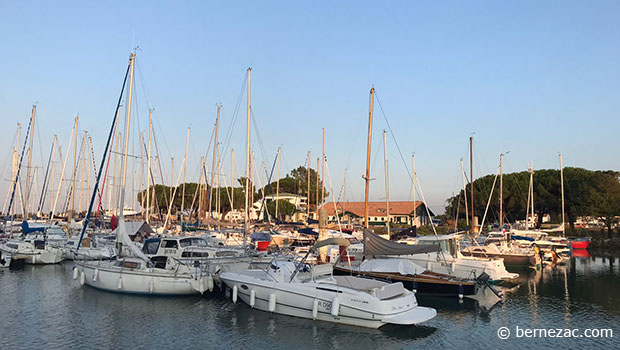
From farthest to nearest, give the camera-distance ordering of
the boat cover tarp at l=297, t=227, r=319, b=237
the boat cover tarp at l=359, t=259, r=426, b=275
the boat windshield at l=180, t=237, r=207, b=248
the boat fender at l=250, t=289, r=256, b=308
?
the boat cover tarp at l=297, t=227, r=319, b=237, the boat windshield at l=180, t=237, r=207, b=248, the boat cover tarp at l=359, t=259, r=426, b=275, the boat fender at l=250, t=289, r=256, b=308

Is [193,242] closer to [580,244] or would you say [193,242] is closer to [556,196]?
[580,244]

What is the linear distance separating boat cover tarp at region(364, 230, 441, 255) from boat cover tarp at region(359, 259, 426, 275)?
1.61ft

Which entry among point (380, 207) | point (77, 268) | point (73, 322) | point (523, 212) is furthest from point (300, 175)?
point (73, 322)

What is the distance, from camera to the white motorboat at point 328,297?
53.5ft

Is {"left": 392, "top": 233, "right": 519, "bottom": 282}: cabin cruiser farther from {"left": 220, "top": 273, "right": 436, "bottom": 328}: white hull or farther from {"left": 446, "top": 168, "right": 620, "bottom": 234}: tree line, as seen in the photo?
{"left": 446, "top": 168, "right": 620, "bottom": 234}: tree line

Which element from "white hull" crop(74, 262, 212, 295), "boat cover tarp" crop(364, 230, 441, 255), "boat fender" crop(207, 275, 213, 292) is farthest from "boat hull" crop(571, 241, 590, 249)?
"white hull" crop(74, 262, 212, 295)

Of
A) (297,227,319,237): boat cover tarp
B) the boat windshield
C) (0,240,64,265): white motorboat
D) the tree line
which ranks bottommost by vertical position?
(0,240,64,265): white motorboat

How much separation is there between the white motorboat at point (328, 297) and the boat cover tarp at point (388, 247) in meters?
4.95

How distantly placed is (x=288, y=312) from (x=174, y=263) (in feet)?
23.0

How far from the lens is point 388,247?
24281 mm

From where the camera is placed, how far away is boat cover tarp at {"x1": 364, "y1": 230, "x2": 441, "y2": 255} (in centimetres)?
2328

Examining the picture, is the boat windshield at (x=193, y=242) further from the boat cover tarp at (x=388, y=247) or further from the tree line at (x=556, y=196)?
the tree line at (x=556, y=196)

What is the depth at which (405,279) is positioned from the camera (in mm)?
22609

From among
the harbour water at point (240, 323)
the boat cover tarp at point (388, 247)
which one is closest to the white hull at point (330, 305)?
the harbour water at point (240, 323)
